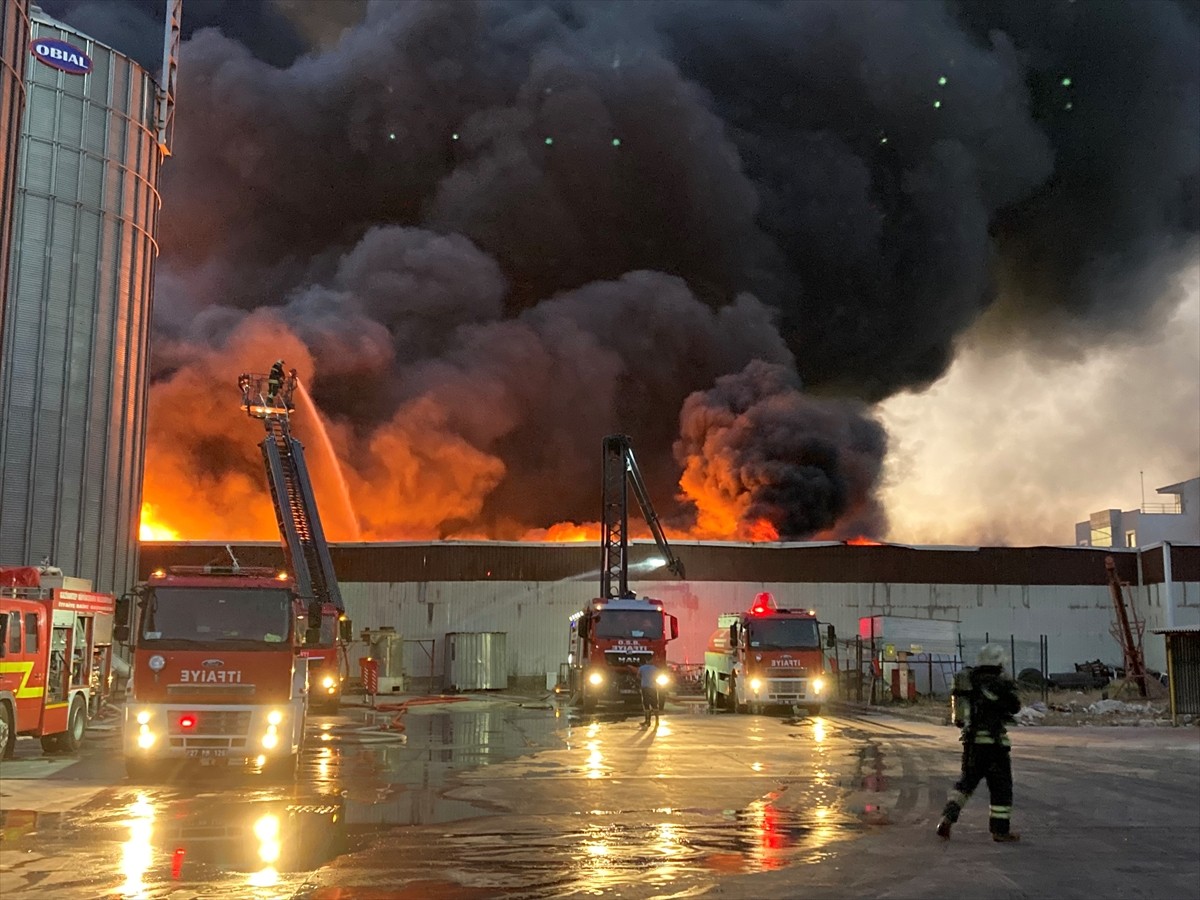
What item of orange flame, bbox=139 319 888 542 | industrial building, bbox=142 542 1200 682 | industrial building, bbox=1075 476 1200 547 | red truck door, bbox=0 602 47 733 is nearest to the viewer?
red truck door, bbox=0 602 47 733

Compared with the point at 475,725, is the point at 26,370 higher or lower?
higher

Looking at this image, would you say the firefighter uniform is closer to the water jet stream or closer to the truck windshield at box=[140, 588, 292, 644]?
→ the truck windshield at box=[140, 588, 292, 644]

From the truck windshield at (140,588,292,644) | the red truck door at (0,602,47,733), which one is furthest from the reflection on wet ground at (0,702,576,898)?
the red truck door at (0,602,47,733)

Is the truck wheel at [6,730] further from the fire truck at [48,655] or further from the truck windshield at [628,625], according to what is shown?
the truck windshield at [628,625]

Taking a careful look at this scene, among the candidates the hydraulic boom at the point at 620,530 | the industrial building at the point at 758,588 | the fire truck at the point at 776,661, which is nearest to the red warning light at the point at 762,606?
the fire truck at the point at 776,661

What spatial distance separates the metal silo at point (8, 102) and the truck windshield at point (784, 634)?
1716cm

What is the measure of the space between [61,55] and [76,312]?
23.7 feet

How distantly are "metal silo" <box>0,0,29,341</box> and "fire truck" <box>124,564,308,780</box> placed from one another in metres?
9.06

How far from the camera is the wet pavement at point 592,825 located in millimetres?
7473

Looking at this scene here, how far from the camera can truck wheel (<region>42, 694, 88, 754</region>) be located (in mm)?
16328

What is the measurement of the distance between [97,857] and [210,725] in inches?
164

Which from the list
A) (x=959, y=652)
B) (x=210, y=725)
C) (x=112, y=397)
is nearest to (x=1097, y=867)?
(x=210, y=725)

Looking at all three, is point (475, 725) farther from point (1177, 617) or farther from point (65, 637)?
point (1177, 617)

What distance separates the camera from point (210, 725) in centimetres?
1234
